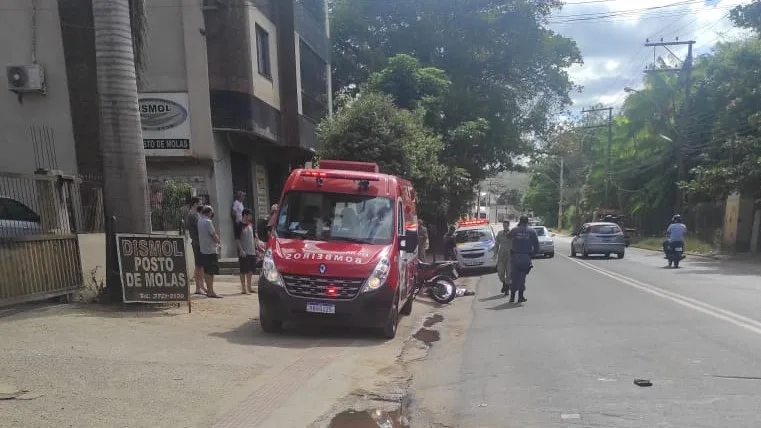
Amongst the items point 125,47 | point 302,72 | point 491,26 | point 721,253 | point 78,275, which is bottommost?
point 721,253

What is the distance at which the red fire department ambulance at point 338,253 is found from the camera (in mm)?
8352

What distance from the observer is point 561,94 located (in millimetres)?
35938

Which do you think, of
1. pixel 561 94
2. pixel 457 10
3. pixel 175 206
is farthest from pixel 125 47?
pixel 561 94

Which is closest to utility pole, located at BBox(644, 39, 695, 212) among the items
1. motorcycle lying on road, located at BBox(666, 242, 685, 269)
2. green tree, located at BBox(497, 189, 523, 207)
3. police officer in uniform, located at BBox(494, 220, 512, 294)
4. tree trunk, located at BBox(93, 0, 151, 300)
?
motorcycle lying on road, located at BBox(666, 242, 685, 269)

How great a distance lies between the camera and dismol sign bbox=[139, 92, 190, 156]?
51.8 feet

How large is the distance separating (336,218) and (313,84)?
15.9m

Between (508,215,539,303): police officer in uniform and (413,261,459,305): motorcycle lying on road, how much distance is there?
1.56 meters

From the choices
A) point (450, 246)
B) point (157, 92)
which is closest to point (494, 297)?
point (450, 246)

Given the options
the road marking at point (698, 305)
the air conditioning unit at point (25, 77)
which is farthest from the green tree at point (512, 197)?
the air conditioning unit at point (25, 77)

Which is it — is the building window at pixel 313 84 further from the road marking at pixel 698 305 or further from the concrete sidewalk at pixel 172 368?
the concrete sidewalk at pixel 172 368

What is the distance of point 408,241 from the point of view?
965 cm

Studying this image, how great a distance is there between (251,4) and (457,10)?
59.6ft

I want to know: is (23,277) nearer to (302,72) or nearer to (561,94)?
(302,72)

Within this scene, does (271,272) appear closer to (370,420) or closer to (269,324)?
(269,324)
